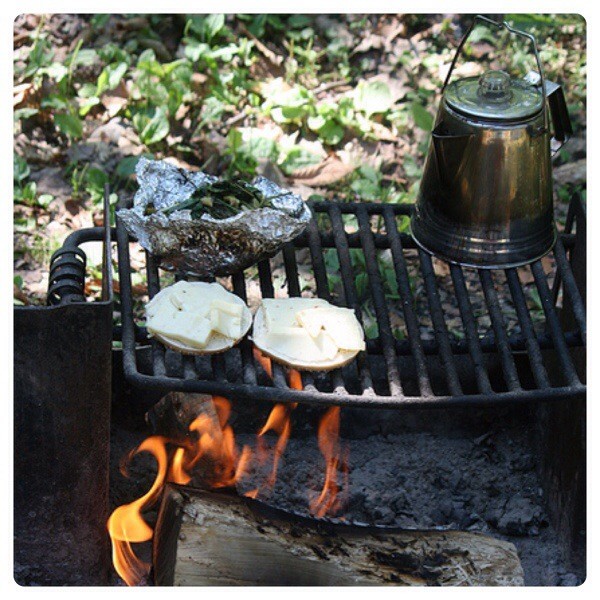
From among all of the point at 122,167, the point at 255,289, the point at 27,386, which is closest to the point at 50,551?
the point at 27,386

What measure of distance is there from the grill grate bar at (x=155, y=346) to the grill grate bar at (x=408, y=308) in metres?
0.67

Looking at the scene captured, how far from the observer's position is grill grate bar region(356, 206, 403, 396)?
2.38m

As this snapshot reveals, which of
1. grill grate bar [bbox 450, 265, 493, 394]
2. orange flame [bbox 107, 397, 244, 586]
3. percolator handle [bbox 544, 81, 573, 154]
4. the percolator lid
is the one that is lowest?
orange flame [bbox 107, 397, 244, 586]

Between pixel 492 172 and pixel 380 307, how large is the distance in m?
0.49

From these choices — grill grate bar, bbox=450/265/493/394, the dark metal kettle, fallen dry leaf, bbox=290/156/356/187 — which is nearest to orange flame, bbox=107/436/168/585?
grill grate bar, bbox=450/265/493/394

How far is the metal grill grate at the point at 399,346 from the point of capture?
7.50ft

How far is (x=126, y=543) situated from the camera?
259cm

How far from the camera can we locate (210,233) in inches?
100.0

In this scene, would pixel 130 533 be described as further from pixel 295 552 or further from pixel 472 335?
pixel 472 335

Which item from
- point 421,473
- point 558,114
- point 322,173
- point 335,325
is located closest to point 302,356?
Answer: point 335,325

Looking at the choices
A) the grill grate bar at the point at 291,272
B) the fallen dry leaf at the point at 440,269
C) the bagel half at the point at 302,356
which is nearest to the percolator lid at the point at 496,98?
the grill grate bar at the point at 291,272

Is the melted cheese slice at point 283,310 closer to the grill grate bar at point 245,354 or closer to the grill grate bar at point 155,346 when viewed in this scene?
the grill grate bar at point 245,354

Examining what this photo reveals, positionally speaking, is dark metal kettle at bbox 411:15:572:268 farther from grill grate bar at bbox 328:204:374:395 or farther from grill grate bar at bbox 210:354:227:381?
grill grate bar at bbox 210:354:227:381

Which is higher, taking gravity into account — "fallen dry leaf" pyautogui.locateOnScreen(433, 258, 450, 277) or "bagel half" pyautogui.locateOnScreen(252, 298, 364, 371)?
"bagel half" pyautogui.locateOnScreen(252, 298, 364, 371)
